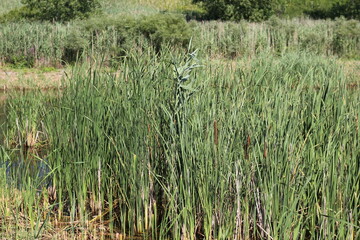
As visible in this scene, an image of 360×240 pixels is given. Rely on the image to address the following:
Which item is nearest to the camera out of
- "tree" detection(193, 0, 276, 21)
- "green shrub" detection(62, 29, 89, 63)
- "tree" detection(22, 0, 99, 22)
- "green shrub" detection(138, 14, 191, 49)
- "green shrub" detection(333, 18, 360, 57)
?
"green shrub" detection(62, 29, 89, 63)

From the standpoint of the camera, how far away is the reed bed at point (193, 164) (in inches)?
137

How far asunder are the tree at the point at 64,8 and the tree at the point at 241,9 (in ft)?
22.9

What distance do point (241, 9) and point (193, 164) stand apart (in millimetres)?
22189

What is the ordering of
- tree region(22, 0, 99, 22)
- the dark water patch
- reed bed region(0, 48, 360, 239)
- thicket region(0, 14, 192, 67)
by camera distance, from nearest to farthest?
reed bed region(0, 48, 360, 239), the dark water patch, thicket region(0, 14, 192, 67), tree region(22, 0, 99, 22)

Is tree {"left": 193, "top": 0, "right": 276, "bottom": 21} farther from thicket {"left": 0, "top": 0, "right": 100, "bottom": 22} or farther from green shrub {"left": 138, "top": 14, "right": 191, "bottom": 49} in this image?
green shrub {"left": 138, "top": 14, "right": 191, "bottom": 49}

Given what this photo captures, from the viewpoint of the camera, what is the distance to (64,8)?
1944 cm

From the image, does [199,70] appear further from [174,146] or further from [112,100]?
[174,146]

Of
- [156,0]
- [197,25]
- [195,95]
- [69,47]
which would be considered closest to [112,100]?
[195,95]

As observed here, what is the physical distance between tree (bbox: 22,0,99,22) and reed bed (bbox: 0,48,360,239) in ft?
50.0

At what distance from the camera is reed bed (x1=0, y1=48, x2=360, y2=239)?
11.4ft

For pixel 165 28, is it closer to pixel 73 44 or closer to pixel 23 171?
pixel 73 44

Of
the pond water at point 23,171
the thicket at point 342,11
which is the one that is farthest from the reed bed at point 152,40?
the thicket at point 342,11

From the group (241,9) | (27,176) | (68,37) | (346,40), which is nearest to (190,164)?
(27,176)

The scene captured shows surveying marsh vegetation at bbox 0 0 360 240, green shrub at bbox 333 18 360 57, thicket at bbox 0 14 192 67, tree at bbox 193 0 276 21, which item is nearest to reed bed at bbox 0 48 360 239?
marsh vegetation at bbox 0 0 360 240
